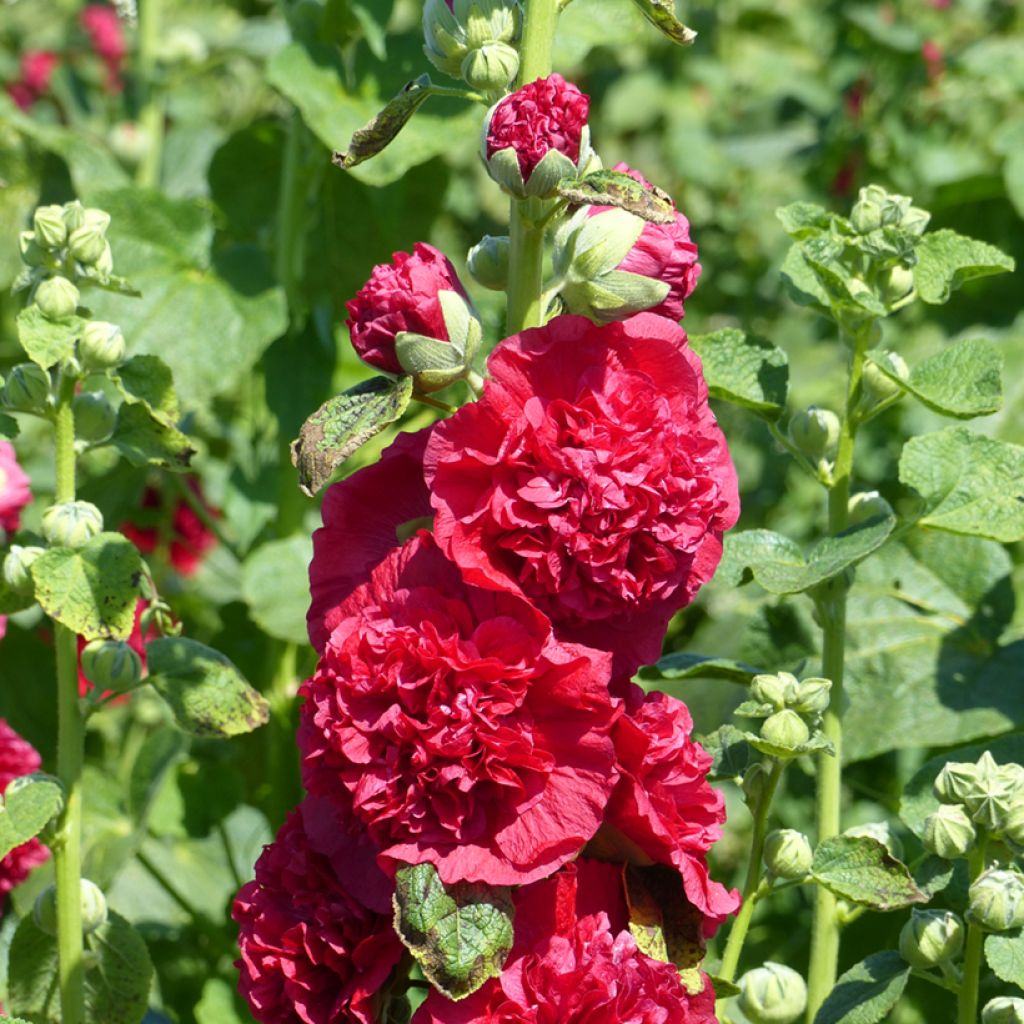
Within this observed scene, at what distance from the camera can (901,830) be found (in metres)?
1.35

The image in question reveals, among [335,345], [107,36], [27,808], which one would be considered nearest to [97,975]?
[27,808]

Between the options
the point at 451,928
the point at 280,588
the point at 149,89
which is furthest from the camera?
the point at 149,89

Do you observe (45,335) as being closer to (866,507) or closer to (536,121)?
(536,121)

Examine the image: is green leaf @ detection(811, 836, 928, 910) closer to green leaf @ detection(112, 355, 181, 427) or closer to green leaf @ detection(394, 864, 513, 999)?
green leaf @ detection(394, 864, 513, 999)

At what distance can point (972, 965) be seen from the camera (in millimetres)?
Answer: 860

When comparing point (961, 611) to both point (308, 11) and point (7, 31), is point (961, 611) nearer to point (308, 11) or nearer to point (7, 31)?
point (308, 11)

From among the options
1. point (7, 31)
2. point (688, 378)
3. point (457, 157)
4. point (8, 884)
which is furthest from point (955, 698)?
point (7, 31)

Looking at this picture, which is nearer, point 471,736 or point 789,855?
point 471,736

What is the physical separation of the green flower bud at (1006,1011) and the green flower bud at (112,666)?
0.50 meters

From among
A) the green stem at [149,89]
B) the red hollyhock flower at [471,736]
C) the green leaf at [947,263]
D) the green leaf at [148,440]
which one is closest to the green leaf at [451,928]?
the red hollyhock flower at [471,736]

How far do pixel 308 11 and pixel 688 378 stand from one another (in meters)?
0.89

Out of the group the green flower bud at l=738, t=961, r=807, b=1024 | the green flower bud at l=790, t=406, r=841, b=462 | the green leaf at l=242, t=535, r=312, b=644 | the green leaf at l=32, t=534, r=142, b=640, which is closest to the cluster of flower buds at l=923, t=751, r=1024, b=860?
the green flower bud at l=738, t=961, r=807, b=1024

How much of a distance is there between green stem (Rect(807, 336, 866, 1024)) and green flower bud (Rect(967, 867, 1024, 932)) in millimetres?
161

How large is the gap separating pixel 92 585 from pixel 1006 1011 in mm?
530
